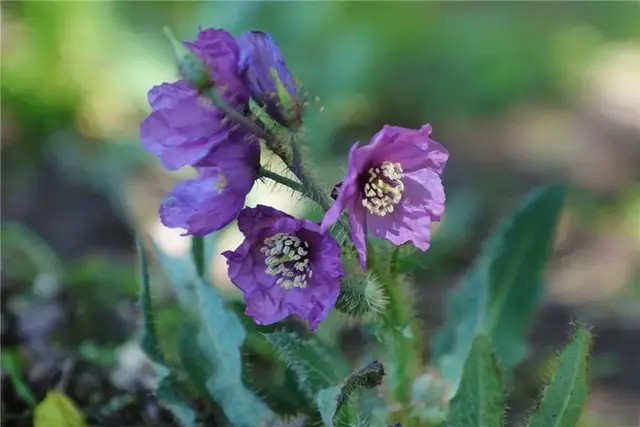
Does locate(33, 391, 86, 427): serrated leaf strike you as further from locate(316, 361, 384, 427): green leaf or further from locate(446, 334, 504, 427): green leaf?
locate(446, 334, 504, 427): green leaf

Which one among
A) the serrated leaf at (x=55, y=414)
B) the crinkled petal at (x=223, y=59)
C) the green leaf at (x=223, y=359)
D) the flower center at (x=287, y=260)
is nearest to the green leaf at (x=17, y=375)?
the serrated leaf at (x=55, y=414)

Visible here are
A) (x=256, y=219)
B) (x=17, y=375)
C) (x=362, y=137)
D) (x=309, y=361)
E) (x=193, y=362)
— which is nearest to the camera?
(x=256, y=219)

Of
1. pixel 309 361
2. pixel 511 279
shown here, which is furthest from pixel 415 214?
pixel 511 279

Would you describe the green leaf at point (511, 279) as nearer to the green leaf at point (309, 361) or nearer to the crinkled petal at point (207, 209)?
the green leaf at point (309, 361)

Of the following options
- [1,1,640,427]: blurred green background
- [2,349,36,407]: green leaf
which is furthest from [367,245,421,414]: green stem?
[2,349,36,407]: green leaf

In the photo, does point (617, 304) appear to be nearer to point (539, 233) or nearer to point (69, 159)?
point (539, 233)

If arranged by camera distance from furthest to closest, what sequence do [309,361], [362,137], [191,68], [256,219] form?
[362,137], [309,361], [256,219], [191,68]

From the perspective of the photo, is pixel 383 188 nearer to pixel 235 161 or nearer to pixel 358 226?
pixel 358 226
